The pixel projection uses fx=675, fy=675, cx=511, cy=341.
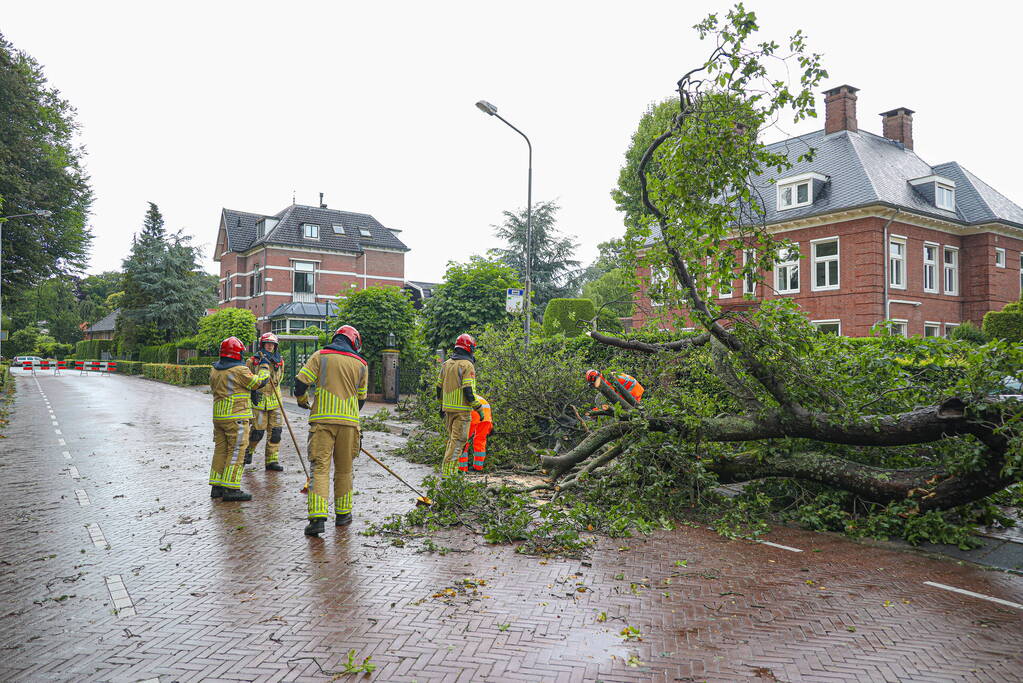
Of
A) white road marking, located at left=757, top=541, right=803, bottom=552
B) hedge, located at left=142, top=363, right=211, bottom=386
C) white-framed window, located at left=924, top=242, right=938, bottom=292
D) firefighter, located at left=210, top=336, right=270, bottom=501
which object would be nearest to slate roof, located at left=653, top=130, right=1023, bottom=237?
white-framed window, located at left=924, top=242, right=938, bottom=292

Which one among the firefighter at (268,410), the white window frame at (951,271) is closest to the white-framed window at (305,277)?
the white window frame at (951,271)

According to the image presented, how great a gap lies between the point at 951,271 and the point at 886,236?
17.2 ft

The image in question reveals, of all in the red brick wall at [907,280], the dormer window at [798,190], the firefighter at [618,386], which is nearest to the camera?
the firefighter at [618,386]

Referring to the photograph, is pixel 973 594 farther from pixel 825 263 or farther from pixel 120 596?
pixel 825 263

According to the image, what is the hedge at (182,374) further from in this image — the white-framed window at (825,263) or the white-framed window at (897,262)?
the white-framed window at (897,262)

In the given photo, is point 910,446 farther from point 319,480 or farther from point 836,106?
point 836,106

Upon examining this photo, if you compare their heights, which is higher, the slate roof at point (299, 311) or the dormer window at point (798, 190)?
the dormer window at point (798, 190)

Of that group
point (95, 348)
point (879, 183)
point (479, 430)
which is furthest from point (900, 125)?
point (95, 348)

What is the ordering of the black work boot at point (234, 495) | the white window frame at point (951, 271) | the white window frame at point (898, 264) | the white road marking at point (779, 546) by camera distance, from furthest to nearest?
the white window frame at point (951, 271), the white window frame at point (898, 264), the black work boot at point (234, 495), the white road marking at point (779, 546)

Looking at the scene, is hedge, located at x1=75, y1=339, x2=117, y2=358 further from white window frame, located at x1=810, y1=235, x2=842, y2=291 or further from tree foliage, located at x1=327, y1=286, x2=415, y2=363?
white window frame, located at x1=810, y1=235, x2=842, y2=291

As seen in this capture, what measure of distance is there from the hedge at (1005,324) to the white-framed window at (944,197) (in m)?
7.24

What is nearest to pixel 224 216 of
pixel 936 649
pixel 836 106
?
pixel 836 106

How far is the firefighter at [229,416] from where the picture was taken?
7.62 m

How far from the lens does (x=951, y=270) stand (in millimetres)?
27734
